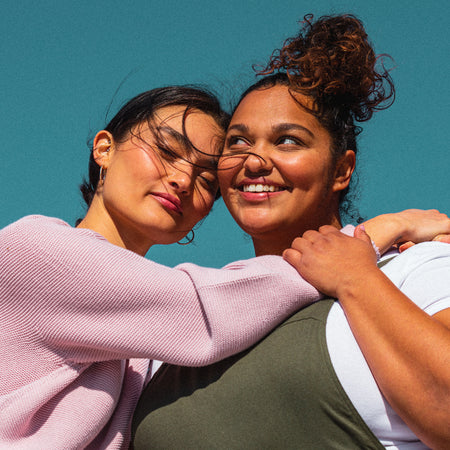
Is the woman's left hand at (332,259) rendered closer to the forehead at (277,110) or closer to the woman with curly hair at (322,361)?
the woman with curly hair at (322,361)

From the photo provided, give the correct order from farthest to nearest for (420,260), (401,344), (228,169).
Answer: (228,169) < (420,260) < (401,344)

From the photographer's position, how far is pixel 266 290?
2.05 metres

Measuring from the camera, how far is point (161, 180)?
3.05m

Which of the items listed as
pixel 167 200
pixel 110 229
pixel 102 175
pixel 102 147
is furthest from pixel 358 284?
pixel 102 147

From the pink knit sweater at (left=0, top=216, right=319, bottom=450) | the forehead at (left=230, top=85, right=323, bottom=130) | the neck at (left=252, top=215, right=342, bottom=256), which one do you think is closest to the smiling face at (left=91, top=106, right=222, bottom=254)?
the forehead at (left=230, top=85, right=323, bottom=130)

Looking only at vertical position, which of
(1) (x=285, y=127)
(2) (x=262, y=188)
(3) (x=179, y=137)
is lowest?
(2) (x=262, y=188)

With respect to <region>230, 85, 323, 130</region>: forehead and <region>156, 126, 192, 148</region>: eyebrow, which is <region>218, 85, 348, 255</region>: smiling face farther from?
<region>156, 126, 192, 148</region>: eyebrow

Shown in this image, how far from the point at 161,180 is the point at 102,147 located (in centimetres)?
60

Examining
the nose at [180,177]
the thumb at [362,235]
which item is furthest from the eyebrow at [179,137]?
the thumb at [362,235]

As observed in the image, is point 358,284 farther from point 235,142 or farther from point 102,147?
point 102,147

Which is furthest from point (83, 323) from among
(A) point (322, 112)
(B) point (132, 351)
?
(A) point (322, 112)

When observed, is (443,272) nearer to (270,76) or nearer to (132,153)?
(270,76)

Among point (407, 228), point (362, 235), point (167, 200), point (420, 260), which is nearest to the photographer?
point (420, 260)

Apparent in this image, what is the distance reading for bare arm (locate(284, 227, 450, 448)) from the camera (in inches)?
62.0
